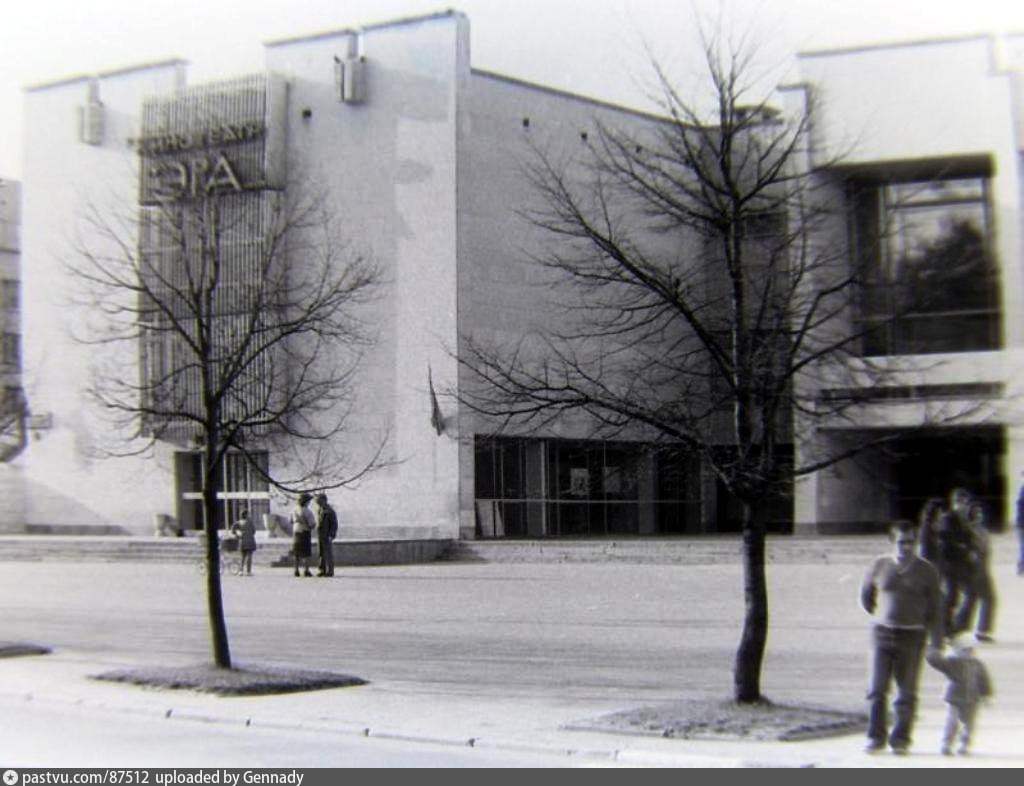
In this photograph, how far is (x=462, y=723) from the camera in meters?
13.0

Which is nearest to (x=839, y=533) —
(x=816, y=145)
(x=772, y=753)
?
(x=816, y=145)

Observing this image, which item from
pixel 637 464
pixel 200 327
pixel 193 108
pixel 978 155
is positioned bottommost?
pixel 637 464

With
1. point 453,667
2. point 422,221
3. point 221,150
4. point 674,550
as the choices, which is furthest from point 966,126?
point 453,667

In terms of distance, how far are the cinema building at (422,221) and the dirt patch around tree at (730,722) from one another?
72.5ft

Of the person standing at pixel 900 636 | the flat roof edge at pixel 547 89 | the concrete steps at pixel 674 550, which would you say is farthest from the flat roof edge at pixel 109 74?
the person standing at pixel 900 636

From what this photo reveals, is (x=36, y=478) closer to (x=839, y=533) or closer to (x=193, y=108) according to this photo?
(x=193, y=108)

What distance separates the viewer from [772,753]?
11180 millimetres

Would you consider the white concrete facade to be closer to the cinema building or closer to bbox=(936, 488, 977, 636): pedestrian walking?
the cinema building

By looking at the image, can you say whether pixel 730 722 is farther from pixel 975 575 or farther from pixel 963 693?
pixel 975 575

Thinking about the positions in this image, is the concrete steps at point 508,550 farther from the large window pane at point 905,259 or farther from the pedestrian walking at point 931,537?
the pedestrian walking at point 931,537

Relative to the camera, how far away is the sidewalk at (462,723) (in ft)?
36.1
